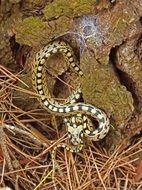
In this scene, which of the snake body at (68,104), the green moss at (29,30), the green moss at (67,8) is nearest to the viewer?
the green moss at (67,8)

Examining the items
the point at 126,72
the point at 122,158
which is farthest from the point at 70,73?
the point at 122,158

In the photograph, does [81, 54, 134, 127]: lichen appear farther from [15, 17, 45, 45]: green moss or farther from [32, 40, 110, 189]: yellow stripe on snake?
[15, 17, 45, 45]: green moss

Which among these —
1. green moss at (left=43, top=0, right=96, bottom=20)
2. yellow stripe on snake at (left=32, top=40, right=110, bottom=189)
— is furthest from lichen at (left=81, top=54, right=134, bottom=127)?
green moss at (left=43, top=0, right=96, bottom=20)

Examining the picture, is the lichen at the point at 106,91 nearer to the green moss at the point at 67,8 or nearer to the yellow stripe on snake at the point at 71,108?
the yellow stripe on snake at the point at 71,108

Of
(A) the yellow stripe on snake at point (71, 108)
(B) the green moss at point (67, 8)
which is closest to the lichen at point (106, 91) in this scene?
(A) the yellow stripe on snake at point (71, 108)

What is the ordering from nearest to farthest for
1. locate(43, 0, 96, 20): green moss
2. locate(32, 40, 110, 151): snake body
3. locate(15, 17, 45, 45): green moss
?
locate(43, 0, 96, 20): green moss → locate(15, 17, 45, 45): green moss → locate(32, 40, 110, 151): snake body

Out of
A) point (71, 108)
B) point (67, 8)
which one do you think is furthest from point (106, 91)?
point (67, 8)

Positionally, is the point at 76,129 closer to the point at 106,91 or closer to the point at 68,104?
the point at 68,104

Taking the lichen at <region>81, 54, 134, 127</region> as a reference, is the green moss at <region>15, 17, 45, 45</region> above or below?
above
